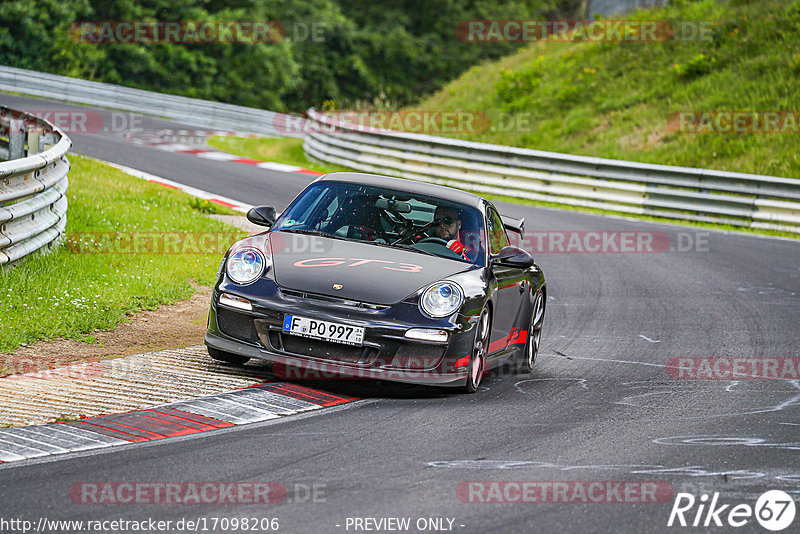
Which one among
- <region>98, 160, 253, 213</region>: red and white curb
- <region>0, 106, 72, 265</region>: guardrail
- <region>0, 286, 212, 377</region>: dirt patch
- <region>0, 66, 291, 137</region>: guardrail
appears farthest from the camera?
<region>0, 66, 291, 137</region>: guardrail

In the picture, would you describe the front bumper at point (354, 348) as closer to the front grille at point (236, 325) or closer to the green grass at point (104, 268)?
the front grille at point (236, 325)

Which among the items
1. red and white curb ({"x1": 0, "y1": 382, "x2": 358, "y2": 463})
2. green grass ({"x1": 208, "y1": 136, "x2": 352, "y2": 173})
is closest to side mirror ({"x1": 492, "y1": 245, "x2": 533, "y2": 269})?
red and white curb ({"x1": 0, "y1": 382, "x2": 358, "y2": 463})

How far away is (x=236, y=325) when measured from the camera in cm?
691

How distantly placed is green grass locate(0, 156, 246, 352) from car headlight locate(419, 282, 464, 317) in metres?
2.83

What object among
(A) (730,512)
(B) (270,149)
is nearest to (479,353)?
(A) (730,512)

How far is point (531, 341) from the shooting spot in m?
8.46

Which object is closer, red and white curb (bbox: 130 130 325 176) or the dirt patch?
the dirt patch

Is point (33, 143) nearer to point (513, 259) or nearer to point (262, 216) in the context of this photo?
point (262, 216)

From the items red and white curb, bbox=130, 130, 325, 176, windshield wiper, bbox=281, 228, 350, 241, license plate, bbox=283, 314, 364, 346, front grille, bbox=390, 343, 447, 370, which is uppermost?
windshield wiper, bbox=281, 228, 350, 241

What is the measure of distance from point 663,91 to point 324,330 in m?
23.3

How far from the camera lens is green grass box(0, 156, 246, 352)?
8336 mm

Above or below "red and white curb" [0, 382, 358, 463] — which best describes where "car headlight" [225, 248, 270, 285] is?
above

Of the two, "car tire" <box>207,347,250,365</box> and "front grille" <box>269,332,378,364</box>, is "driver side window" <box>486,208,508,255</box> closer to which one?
"front grille" <box>269,332,378,364</box>

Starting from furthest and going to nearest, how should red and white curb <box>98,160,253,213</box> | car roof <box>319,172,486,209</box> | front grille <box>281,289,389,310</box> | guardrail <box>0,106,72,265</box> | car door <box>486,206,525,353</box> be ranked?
1. red and white curb <box>98,160,253,213</box>
2. guardrail <box>0,106,72,265</box>
3. car roof <box>319,172,486,209</box>
4. car door <box>486,206,525,353</box>
5. front grille <box>281,289,389,310</box>
